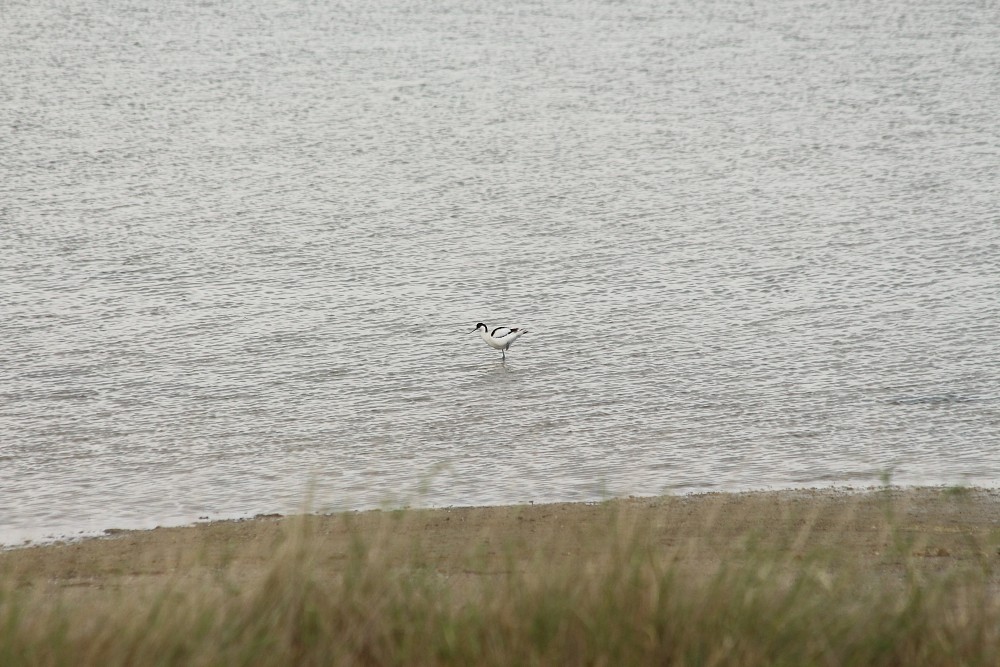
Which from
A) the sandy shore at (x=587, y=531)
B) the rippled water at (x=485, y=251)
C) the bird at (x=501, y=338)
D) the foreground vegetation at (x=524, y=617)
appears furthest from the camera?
the bird at (x=501, y=338)

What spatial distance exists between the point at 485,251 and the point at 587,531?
13489 mm

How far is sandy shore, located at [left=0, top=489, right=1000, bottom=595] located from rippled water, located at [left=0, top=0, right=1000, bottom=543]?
1.82 feet

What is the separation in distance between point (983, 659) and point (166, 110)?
2876 cm

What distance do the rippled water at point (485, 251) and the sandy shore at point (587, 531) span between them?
21.8 inches

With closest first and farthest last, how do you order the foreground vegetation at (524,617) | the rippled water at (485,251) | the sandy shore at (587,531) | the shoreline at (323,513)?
the foreground vegetation at (524,617), the sandy shore at (587,531), the shoreline at (323,513), the rippled water at (485,251)

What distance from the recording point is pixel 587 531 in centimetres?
765

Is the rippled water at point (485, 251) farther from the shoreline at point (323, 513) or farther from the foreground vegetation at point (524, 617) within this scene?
the foreground vegetation at point (524, 617)

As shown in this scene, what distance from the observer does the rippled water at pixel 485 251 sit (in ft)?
38.1

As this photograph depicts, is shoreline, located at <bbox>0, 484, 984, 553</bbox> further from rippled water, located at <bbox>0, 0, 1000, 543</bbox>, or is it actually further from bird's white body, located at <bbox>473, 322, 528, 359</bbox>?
bird's white body, located at <bbox>473, 322, 528, 359</bbox>

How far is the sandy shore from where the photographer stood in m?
7.73

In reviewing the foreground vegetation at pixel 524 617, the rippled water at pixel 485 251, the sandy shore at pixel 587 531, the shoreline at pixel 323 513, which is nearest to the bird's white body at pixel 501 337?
the rippled water at pixel 485 251

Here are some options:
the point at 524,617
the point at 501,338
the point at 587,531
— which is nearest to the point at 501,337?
the point at 501,338

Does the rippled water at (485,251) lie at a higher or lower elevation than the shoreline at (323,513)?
higher

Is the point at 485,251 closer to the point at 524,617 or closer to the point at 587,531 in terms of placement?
the point at 587,531
